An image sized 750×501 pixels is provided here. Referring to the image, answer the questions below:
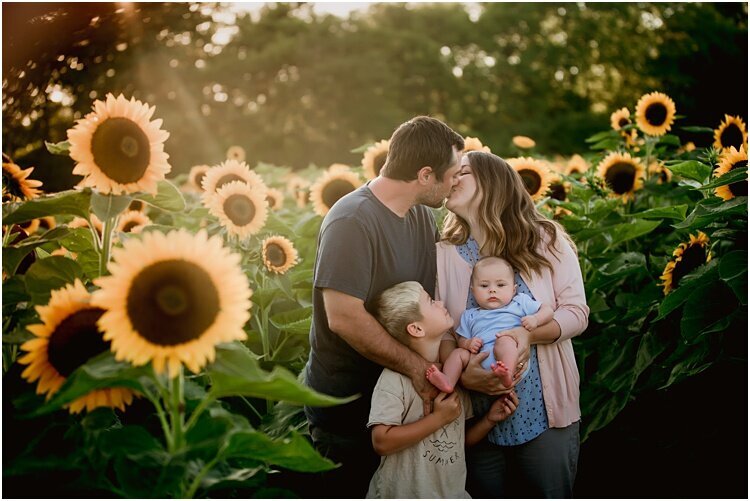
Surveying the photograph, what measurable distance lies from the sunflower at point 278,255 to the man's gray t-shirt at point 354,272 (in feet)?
2.06

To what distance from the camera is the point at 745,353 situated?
292 centimetres

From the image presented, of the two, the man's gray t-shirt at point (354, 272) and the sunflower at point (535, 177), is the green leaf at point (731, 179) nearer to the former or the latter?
the man's gray t-shirt at point (354, 272)

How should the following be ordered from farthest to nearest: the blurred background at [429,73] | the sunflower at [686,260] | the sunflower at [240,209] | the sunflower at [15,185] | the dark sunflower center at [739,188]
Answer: the blurred background at [429,73] → the sunflower at [240,209] → the sunflower at [686,260] → the dark sunflower center at [739,188] → the sunflower at [15,185]

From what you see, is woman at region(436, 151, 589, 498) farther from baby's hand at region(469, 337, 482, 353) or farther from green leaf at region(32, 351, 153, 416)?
green leaf at region(32, 351, 153, 416)

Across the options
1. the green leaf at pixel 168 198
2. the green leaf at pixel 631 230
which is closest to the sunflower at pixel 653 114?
the green leaf at pixel 631 230

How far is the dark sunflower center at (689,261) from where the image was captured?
11.1 feet

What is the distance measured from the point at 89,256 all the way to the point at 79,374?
3.32ft

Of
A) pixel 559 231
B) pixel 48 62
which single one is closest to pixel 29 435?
pixel 48 62

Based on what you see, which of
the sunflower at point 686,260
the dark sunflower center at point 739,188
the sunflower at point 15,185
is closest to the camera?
the sunflower at point 15,185

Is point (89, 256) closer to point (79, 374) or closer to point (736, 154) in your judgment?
point (79, 374)

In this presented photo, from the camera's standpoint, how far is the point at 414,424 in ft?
8.62

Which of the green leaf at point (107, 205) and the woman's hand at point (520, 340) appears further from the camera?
the woman's hand at point (520, 340)

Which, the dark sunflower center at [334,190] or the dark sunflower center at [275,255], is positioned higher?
the dark sunflower center at [334,190]

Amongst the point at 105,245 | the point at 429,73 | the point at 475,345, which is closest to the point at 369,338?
the point at 475,345
